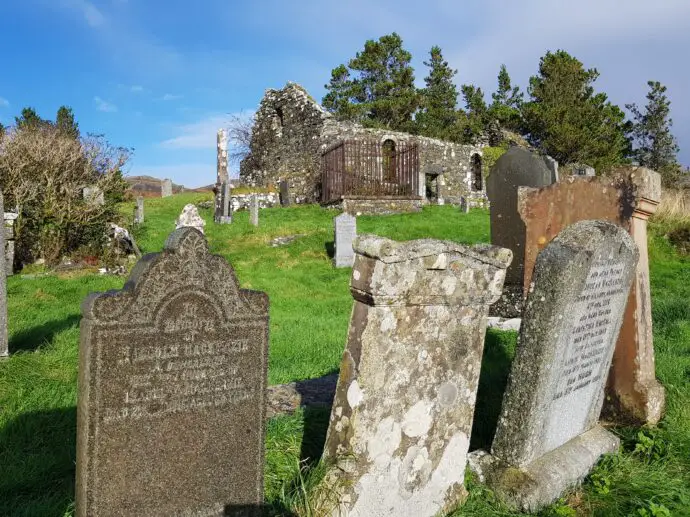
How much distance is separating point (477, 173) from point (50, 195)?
66.7 ft

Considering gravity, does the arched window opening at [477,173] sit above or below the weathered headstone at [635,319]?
above

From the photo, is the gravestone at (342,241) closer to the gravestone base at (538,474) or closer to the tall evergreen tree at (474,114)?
the gravestone base at (538,474)

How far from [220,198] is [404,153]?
7.22 m

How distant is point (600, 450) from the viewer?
429 centimetres

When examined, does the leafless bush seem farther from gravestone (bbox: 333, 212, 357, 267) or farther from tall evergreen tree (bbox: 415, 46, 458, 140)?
tall evergreen tree (bbox: 415, 46, 458, 140)

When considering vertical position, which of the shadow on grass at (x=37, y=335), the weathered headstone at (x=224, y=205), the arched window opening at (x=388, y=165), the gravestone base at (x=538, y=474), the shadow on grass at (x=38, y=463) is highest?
the arched window opening at (x=388, y=165)

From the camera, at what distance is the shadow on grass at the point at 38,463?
10.7 ft

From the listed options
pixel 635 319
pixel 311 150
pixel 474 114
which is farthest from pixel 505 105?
pixel 635 319

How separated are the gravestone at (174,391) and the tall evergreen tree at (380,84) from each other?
34274mm

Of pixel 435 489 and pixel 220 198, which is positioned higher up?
pixel 220 198

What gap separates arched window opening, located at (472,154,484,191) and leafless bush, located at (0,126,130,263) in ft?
58.2

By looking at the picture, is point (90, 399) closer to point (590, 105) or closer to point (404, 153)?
point (404, 153)

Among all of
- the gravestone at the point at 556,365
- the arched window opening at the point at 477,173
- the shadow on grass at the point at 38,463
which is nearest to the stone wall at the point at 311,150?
the arched window opening at the point at 477,173

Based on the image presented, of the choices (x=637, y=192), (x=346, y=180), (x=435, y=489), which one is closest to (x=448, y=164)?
(x=346, y=180)
